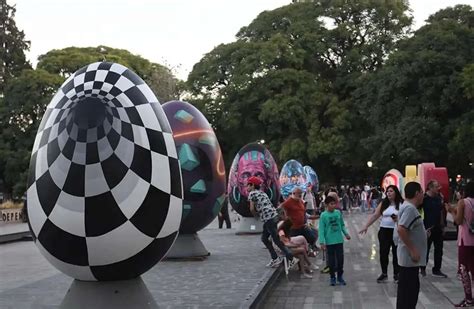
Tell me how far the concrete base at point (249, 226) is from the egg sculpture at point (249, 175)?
0.67 ft

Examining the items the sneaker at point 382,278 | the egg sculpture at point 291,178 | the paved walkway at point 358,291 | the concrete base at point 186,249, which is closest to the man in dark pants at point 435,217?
the paved walkway at point 358,291

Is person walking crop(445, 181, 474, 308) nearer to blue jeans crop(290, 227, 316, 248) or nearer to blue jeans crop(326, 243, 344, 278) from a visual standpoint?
blue jeans crop(326, 243, 344, 278)

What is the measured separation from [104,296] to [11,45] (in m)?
57.2

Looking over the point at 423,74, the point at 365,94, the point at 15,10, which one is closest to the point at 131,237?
the point at 423,74

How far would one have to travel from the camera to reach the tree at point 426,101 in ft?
112

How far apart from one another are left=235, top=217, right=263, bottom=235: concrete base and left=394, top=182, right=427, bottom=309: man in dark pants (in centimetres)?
1381

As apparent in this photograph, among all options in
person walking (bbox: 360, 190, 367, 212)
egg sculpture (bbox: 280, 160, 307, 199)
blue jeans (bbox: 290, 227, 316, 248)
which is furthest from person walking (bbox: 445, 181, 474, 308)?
person walking (bbox: 360, 190, 367, 212)

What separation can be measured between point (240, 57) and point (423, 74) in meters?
15.0

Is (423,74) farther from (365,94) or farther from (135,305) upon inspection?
(135,305)

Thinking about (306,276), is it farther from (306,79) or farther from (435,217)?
(306,79)

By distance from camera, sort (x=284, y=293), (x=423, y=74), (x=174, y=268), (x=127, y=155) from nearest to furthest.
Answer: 1. (x=127, y=155)
2. (x=284, y=293)
3. (x=174, y=268)
4. (x=423, y=74)

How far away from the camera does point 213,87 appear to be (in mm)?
48312

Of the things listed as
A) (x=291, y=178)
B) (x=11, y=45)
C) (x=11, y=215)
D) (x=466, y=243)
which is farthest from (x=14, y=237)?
(x=11, y=45)

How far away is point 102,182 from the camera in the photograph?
5824mm
